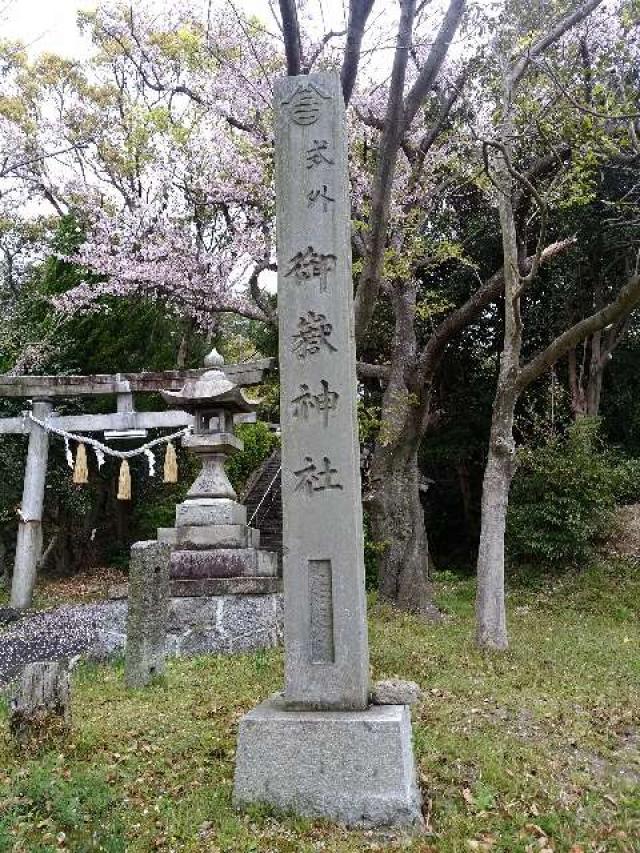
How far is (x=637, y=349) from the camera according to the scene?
1770cm

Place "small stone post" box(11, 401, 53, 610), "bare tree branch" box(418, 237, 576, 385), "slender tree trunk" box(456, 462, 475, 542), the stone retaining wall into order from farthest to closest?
"slender tree trunk" box(456, 462, 475, 542)
"small stone post" box(11, 401, 53, 610)
"bare tree branch" box(418, 237, 576, 385)
the stone retaining wall

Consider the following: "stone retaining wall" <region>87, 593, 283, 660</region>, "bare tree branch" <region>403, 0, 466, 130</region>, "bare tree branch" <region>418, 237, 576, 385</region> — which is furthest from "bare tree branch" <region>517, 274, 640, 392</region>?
"stone retaining wall" <region>87, 593, 283, 660</region>

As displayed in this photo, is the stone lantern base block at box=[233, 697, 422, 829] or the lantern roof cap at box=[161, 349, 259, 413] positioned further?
the lantern roof cap at box=[161, 349, 259, 413]

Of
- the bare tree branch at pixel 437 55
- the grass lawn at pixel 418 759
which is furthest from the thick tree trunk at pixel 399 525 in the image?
the bare tree branch at pixel 437 55

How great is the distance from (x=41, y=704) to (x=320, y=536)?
253 cm

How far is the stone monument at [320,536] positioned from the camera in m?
4.11

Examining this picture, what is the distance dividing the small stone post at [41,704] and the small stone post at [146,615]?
68.2 inches

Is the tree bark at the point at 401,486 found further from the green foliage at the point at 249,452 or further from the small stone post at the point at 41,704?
the green foliage at the point at 249,452

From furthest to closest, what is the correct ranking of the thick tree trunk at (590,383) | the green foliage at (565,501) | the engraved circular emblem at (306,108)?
1. the thick tree trunk at (590,383)
2. the green foliage at (565,501)
3. the engraved circular emblem at (306,108)

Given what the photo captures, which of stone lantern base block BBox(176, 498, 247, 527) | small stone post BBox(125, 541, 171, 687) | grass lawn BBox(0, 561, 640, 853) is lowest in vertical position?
grass lawn BBox(0, 561, 640, 853)

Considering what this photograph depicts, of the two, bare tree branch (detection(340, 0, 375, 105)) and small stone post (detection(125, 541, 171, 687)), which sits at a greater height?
bare tree branch (detection(340, 0, 375, 105))

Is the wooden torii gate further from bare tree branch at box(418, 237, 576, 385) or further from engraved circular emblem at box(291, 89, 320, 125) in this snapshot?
engraved circular emblem at box(291, 89, 320, 125)

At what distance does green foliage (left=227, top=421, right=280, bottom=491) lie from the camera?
20.6 meters

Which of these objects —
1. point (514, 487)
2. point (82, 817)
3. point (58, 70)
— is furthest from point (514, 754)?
point (58, 70)
